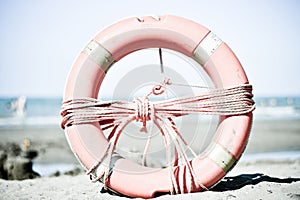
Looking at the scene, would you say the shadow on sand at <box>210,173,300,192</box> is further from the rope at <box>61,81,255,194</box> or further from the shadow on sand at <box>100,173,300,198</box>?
the rope at <box>61,81,255,194</box>

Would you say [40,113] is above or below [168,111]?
above

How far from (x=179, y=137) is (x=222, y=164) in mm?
333

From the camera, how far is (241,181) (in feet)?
9.39

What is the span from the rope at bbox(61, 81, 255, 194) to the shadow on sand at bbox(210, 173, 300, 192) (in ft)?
0.92

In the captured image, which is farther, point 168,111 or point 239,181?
point 239,181

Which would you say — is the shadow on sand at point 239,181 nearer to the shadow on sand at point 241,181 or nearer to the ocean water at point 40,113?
the shadow on sand at point 241,181

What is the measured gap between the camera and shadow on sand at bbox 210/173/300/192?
2.63 m

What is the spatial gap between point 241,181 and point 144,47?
1.19m

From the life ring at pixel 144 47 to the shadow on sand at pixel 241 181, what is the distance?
0.24m

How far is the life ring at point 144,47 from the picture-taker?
7.98 feet

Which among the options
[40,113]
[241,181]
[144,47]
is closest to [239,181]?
[241,181]

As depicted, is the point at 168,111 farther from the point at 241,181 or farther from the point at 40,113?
the point at 40,113

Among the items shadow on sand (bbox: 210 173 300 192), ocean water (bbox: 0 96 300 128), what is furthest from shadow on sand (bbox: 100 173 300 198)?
ocean water (bbox: 0 96 300 128)

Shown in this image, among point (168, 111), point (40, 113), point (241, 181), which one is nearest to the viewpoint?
point (168, 111)
